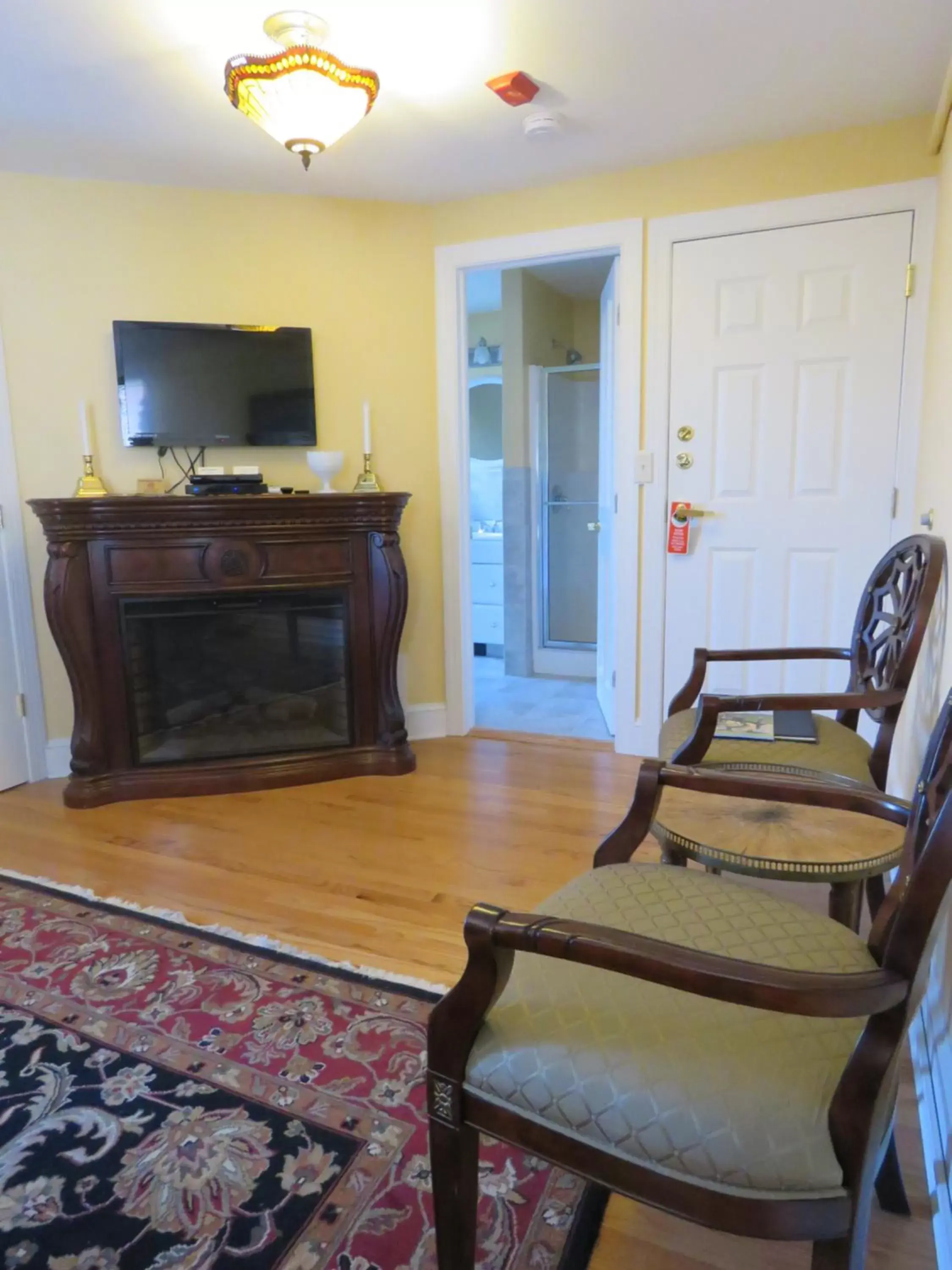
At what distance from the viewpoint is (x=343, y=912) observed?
82.9 inches

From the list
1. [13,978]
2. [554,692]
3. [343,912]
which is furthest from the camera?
[554,692]

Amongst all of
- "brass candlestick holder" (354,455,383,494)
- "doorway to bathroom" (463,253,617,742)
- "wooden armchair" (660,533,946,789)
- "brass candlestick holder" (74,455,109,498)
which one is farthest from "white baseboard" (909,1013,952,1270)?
"brass candlestick holder" (74,455,109,498)

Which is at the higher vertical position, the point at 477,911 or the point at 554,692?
the point at 477,911

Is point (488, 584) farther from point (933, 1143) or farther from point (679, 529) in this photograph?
point (933, 1143)

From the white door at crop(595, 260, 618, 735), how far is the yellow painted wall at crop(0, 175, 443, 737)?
2.56 ft

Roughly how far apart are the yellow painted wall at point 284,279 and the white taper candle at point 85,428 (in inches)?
2.0

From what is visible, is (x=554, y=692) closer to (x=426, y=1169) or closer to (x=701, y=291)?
(x=701, y=291)

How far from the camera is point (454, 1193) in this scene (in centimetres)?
100

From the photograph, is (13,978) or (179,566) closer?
(13,978)

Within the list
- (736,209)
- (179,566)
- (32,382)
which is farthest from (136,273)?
(736,209)

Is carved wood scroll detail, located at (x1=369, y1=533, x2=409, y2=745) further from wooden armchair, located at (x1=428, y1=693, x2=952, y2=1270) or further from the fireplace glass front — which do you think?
wooden armchair, located at (x1=428, y1=693, x2=952, y2=1270)

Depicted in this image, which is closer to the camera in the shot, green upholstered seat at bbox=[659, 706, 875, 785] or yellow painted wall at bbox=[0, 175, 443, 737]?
green upholstered seat at bbox=[659, 706, 875, 785]

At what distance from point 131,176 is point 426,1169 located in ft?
11.0

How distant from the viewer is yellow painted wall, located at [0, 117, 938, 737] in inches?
115
